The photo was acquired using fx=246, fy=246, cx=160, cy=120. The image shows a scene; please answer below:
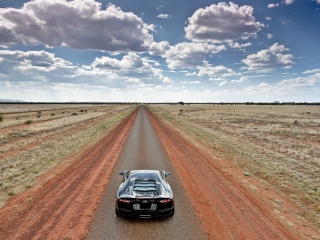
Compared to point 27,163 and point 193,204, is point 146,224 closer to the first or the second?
point 193,204

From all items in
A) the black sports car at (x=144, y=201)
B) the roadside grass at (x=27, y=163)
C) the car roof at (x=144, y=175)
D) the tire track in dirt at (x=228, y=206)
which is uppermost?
the car roof at (x=144, y=175)

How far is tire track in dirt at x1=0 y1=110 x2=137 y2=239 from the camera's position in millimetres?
7159

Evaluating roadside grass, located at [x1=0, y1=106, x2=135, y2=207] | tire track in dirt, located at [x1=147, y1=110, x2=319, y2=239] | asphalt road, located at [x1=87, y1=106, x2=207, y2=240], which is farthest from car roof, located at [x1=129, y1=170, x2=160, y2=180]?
roadside grass, located at [x1=0, y1=106, x2=135, y2=207]

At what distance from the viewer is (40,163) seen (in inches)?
613

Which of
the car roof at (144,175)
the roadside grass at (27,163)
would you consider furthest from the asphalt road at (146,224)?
the roadside grass at (27,163)

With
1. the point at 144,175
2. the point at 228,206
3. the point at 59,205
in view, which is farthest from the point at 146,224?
the point at 59,205

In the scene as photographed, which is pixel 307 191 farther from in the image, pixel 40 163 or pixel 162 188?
pixel 40 163

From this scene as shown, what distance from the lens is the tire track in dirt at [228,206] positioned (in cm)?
732

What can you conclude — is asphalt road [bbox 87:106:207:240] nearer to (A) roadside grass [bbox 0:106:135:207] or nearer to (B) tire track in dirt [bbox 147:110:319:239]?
(B) tire track in dirt [bbox 147:110:319:239]

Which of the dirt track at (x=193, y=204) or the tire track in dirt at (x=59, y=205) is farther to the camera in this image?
the dirt track at (x=193, y=204)

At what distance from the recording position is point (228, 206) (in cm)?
907

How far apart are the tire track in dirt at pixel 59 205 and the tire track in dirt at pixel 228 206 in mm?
3889

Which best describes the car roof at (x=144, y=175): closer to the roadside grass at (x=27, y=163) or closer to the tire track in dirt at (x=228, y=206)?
the tire track in dirt at (x=228, y=206)

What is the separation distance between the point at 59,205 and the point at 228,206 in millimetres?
6185
